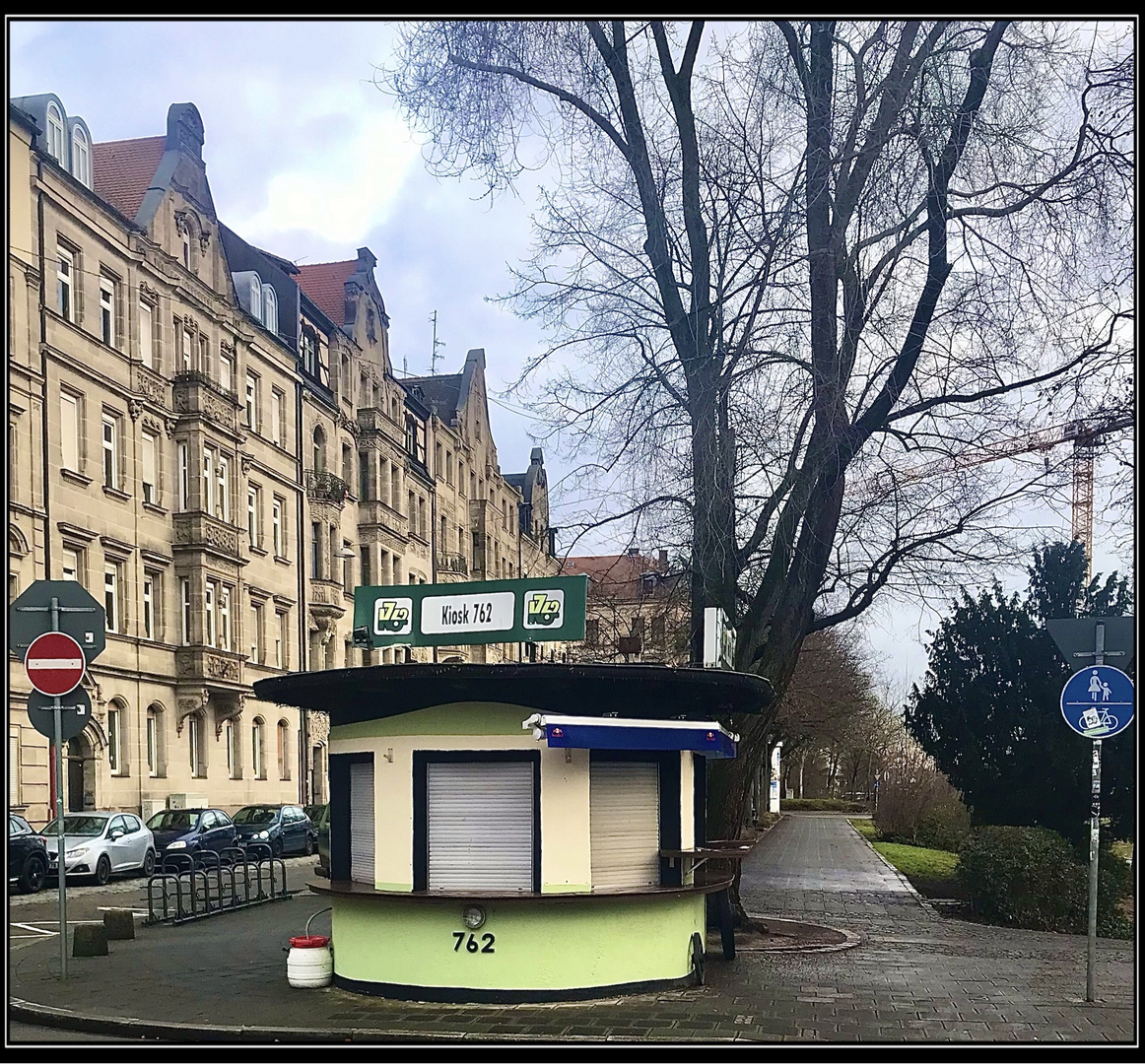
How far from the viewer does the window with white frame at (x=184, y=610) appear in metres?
38.8

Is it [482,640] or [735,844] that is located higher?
[482,640]

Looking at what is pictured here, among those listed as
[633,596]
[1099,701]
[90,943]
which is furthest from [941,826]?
[90,943]

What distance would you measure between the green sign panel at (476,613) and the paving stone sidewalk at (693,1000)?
3.10 meters

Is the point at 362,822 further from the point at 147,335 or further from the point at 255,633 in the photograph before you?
the point at 255,633

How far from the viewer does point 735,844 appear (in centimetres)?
1416

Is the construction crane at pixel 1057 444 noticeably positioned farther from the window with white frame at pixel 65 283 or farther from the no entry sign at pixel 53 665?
the window with white frame at pixel 65 283

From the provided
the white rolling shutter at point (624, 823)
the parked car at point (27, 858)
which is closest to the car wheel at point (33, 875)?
the parked car at point (27, 858)

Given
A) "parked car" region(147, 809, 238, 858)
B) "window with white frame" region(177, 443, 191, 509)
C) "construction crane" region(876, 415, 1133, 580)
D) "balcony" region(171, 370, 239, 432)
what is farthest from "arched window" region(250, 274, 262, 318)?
"construction crane" region(876, 415, 1133, 580)

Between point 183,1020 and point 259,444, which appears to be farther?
point 259,444

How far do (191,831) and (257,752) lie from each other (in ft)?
46.8

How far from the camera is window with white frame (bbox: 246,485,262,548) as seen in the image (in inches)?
1758

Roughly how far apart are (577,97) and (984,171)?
17.2 feet
